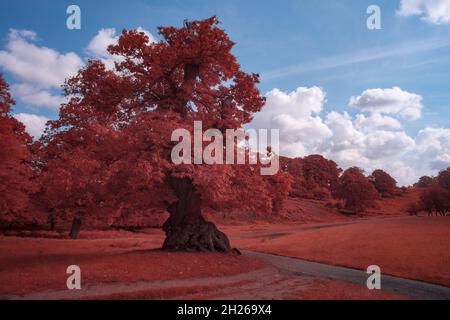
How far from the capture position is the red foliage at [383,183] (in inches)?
4208

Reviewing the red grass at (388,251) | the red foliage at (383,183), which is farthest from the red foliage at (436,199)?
the red foliage at (383,183)

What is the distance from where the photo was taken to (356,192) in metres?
74.2

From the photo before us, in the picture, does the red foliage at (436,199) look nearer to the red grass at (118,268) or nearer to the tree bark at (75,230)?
the red grass at (118,268)

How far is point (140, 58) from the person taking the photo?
1905cm

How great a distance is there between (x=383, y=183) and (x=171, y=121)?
105636mm

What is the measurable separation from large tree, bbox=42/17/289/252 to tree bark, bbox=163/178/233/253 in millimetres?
59

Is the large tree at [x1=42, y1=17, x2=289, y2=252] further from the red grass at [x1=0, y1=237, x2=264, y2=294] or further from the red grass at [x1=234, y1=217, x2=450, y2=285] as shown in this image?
the red grass at [x1=234, y1=217, x2=450, y2=285]

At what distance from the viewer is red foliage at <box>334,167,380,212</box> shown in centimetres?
7356

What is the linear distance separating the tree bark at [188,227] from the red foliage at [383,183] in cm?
9849

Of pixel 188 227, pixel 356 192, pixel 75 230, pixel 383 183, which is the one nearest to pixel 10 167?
pixel 75 230

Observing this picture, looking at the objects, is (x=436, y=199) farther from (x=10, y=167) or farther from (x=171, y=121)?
(x=10, y=167)
